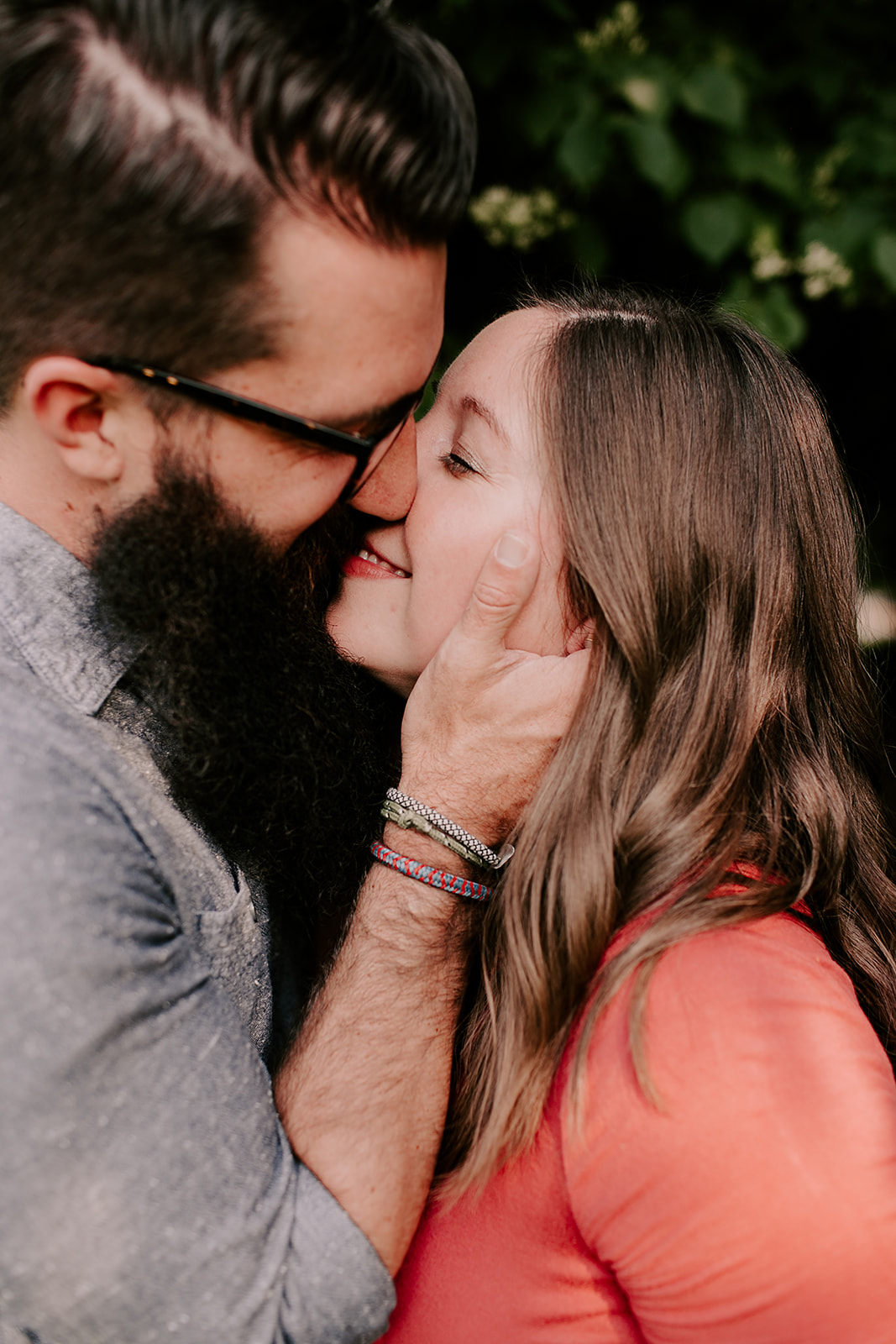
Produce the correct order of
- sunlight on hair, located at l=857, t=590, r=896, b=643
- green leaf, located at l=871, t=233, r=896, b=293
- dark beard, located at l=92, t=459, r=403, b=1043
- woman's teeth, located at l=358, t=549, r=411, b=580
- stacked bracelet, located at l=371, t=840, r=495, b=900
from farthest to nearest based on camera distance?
sunlight on hair, located at l=857, t=590, r=896, b=643 → green leaf, located at l=871, t=233, r=896, b=293 → woman's teeth, located at l=358, t=549, r=411, b=580 → stacked bracelet, located at l=371, t=840, r=495, b=900 → dark beard, located at l=92, t=459, r=403, b=1043

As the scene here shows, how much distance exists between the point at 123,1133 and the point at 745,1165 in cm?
81

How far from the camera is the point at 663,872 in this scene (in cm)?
167

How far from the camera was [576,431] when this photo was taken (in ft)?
6.05

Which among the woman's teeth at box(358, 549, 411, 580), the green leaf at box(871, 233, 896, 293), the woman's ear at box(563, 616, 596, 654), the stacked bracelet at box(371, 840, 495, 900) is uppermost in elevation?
the green leaf at box(871, 233, 896, 293)

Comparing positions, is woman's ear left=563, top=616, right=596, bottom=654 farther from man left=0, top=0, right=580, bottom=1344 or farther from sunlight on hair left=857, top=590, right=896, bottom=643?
sunlight on hair left=857, top=590, right=896, bottom=643

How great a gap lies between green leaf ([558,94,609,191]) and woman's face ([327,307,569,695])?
1133 millimetres

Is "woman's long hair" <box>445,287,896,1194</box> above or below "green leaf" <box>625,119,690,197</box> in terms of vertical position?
below

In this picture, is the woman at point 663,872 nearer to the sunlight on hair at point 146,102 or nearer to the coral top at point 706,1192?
the coral top at point 706,1192

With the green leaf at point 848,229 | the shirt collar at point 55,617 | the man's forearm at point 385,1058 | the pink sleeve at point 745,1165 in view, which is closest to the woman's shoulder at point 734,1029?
the pink sleeve at point 745,1165

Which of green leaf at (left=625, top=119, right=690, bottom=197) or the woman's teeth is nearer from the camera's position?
the woman's teeth

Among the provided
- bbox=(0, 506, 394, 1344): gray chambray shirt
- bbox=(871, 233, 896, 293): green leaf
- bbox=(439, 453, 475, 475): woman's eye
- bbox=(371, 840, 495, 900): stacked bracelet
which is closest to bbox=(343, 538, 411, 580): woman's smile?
bbox=(439, 453, 475, 475): woman's eye

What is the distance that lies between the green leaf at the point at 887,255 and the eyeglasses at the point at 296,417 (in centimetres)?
205

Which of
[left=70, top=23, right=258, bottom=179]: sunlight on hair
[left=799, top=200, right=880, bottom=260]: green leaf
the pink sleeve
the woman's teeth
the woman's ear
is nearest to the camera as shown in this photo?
the pink sleeve

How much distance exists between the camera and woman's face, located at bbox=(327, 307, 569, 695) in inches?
74.2
